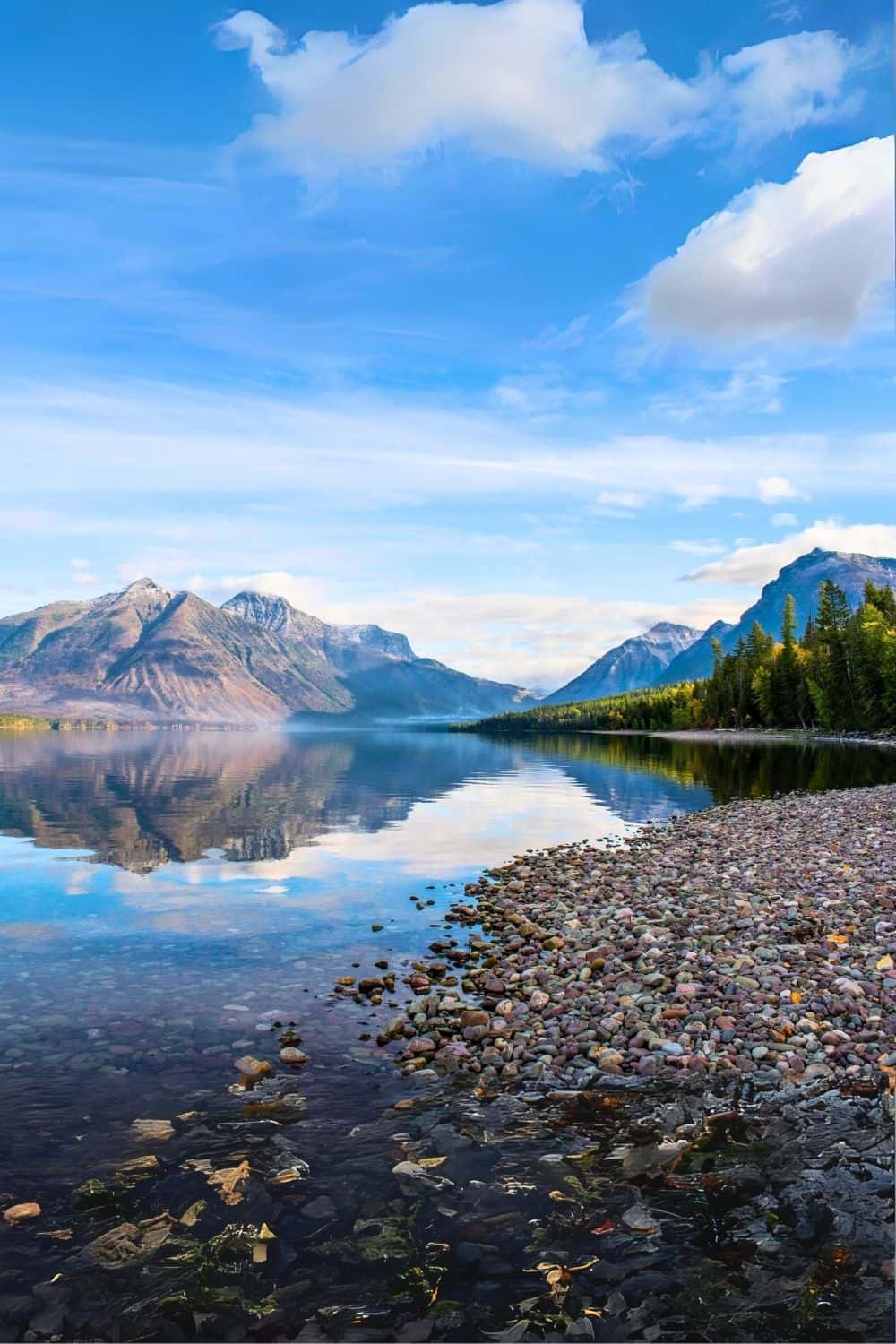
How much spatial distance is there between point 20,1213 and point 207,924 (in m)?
15.5

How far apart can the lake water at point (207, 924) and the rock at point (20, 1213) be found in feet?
0.88

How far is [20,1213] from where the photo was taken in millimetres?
9969

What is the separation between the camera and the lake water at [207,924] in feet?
43.9

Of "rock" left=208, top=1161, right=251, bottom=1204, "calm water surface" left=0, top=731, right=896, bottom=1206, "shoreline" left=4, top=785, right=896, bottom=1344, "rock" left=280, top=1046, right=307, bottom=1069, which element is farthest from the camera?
"rock" left=280, top=1046, right=307, bottom=1069

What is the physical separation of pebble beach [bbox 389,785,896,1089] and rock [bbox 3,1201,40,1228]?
632cm

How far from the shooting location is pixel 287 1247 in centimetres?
936

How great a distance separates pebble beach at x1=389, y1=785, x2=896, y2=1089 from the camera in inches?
552

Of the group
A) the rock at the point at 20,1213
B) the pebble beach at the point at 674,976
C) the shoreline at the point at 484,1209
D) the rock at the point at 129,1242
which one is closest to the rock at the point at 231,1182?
the shoreline at the point at 484,1209

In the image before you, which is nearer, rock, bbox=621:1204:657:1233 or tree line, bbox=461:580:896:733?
rock, bbox=621:1204:657:1233

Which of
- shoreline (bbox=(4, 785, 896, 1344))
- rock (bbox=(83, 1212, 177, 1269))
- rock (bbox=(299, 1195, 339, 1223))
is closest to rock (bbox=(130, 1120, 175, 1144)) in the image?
shoreline (bbox=(4, 785, 896, 1344))

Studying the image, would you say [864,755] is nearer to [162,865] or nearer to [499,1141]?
[162,865]

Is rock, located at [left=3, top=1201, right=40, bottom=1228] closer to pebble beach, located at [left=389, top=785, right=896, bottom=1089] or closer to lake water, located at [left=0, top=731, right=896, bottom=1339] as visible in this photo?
lake water, located at [left=0, top=731, right=896, bottom=1339]

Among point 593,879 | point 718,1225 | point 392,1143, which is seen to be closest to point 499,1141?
point 392,1143

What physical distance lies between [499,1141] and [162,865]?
91.6ft
